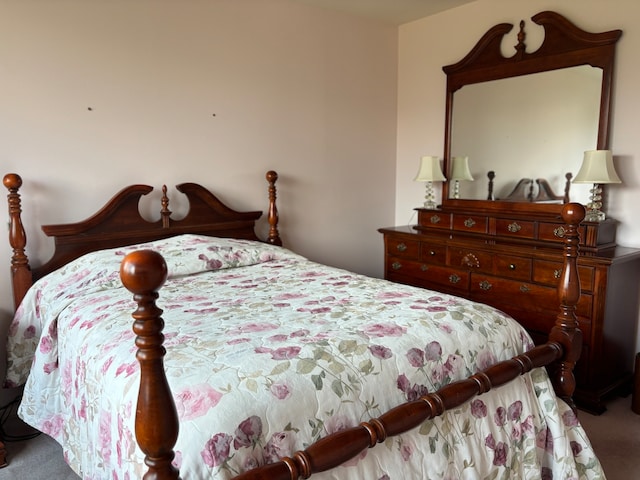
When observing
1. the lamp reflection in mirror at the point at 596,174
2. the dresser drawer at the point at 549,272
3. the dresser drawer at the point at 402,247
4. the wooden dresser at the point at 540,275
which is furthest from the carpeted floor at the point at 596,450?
the dresser drawer at the point at 402,247

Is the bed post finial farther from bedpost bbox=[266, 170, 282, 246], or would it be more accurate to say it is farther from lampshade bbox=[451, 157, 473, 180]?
lampshade bbox=[451, 157, 473, 180]

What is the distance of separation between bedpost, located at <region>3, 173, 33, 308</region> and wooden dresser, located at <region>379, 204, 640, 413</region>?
2284 millimetres

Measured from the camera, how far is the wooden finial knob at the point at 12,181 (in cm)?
240

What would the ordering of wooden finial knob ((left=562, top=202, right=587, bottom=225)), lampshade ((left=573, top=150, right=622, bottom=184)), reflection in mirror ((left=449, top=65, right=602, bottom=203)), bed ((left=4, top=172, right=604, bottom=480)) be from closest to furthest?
bed ((left=4, top=172, right=604, bottom=480)) < wooden finial knob ((left=562, top=202, right=587, bottom=225)) < lampshade ((left=573, top=150, right=622, bottom=184)) < reflection in mirror ((left=449, top=65, right=602, bottom=203))

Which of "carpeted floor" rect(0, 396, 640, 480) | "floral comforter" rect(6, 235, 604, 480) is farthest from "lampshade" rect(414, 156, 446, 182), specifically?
"carpeted floor" rect(0, 396, 640, 480)

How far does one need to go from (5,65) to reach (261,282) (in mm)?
1626

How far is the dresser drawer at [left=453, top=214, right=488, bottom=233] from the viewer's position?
127 inches

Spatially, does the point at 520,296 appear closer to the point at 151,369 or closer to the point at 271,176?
the point at 271,176

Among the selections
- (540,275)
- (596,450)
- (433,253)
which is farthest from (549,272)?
Answer: (596,450)

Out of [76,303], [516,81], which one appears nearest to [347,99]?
[516,81]

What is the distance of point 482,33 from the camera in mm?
3432

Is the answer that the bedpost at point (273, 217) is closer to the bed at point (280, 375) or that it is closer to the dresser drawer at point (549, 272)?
the bed at point (280, 375)

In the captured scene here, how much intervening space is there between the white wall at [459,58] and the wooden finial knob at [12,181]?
272 cm

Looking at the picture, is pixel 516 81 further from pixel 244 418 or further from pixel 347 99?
pixel 244 418
